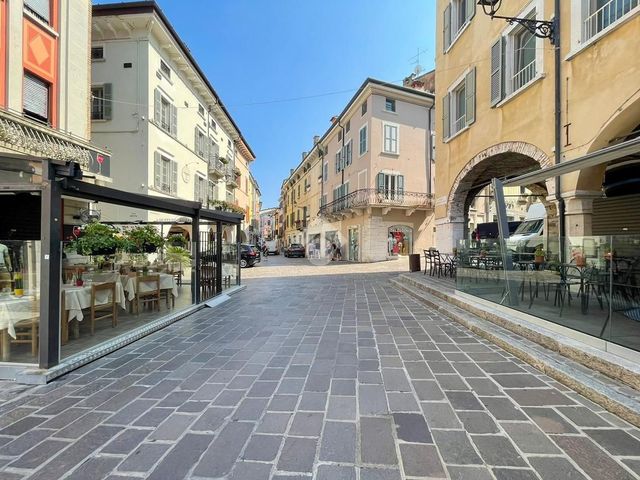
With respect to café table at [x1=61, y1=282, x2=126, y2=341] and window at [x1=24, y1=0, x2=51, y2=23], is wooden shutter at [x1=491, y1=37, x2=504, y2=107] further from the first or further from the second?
window at [x1=24, y1=0, x2=51, y2=23]

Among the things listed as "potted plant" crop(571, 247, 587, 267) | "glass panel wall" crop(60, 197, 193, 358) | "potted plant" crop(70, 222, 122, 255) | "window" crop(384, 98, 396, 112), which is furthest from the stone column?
"window" crop(384, 98, 396, 112)

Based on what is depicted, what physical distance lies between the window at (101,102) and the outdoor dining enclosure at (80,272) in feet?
16.8

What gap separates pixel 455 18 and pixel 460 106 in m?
2.68

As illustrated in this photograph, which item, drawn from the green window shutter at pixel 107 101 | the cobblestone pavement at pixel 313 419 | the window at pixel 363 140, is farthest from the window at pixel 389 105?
the cobblestone pavement at pixel 313 419

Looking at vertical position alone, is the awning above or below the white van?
above

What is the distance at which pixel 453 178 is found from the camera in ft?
35.3

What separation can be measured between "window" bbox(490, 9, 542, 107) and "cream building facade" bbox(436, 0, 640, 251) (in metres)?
0.02

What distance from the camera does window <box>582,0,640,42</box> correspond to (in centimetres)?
551

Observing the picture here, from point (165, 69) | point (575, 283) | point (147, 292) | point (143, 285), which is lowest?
point (147, 292)

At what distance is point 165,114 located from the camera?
50.8 ft

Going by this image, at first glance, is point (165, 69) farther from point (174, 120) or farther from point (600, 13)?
point (600, 13)

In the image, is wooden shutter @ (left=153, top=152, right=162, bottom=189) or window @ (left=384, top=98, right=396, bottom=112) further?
window @ (left=384, top=98, right=396, bottom=112)

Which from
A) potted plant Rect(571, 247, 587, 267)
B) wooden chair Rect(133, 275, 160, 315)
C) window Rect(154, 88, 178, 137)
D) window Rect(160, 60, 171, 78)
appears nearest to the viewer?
potted plant Rect(571, 247, 587, 267)

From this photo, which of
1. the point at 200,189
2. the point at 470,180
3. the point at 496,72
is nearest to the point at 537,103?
the point at 496,72
